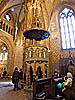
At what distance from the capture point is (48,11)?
45.7 feet

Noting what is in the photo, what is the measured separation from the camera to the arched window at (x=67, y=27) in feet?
43.3

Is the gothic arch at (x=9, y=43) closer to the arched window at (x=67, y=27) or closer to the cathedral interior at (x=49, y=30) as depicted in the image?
the cathedral interior at (x=49, y=30)

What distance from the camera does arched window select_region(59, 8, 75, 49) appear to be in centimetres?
1320

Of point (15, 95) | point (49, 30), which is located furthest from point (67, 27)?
point (15, 95)

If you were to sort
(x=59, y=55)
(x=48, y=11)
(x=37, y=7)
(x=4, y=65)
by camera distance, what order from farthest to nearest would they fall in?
(x=4, y=65) < (x=48, y=11) < (x=59, y=55) < (x=37, y=7)

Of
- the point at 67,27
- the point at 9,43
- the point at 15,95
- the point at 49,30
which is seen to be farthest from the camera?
the point at 9,43

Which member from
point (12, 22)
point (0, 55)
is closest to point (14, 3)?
point (12, 22)

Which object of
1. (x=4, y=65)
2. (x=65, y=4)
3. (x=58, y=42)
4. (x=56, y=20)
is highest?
(x=65, y=4)

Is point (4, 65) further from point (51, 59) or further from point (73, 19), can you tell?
point (73, 19)

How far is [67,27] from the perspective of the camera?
13945mm

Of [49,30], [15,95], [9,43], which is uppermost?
[49,30]

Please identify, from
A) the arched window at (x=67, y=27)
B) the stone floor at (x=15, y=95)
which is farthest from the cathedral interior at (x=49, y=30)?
the stone floor at (x=15, y=95)

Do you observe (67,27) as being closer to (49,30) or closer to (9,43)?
A: (49,30)

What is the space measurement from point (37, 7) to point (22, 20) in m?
9.39
